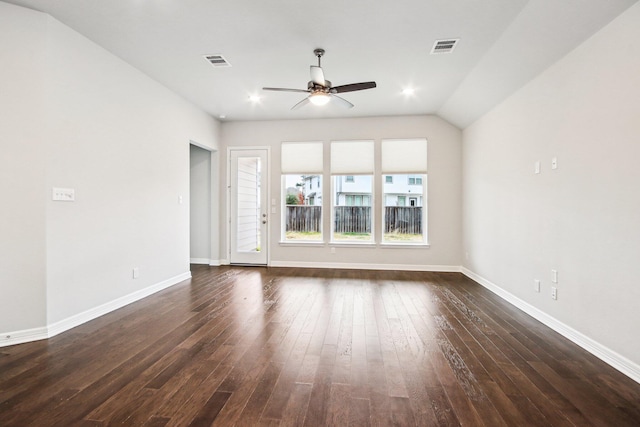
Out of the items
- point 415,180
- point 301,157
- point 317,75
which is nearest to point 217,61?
point 317,75

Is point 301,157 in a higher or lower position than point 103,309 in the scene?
higher

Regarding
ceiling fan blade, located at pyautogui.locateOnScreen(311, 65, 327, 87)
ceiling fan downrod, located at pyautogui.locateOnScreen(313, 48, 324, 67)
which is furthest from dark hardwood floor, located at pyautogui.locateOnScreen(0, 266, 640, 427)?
ceiling fan downrod, located at pyautogui.locateOnScreen(313, 48, 324, 67)

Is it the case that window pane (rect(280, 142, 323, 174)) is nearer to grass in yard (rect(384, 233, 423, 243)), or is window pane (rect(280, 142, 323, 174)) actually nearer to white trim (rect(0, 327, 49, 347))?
grass in yard (rect(384, 233, 423, 243))

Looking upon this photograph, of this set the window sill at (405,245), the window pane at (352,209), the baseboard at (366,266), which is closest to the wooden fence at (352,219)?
the window pane at (352,209)

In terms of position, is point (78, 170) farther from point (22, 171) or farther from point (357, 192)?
point (357, 192)

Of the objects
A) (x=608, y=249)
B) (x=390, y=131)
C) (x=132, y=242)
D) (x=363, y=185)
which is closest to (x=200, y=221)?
(x=132, y=242)

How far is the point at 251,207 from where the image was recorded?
6.45 metres

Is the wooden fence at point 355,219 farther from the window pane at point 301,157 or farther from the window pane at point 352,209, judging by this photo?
the window pane at point 301,157

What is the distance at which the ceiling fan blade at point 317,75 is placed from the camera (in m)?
3.30

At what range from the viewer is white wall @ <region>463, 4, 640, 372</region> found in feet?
7.60

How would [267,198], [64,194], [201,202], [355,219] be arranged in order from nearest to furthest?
[64,194]
[355,219]
[267,198]
[201,202]

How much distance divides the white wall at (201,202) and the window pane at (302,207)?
162 centimetres

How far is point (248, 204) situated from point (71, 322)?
370 cm

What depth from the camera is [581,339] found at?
9.00 ft
